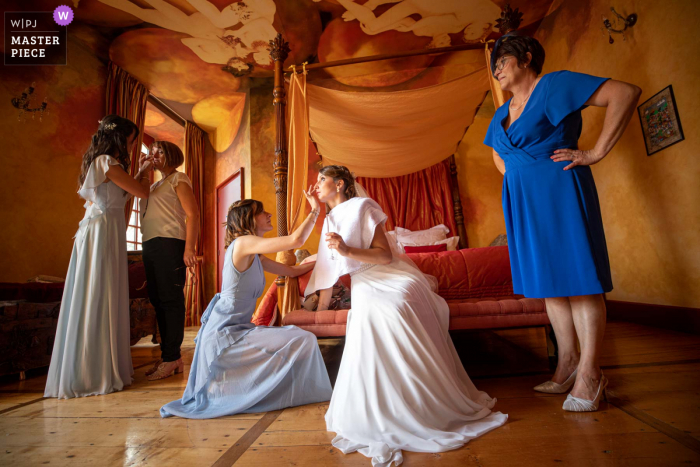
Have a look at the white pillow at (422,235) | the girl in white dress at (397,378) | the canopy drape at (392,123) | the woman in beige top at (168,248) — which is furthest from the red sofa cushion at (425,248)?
the girl in white dress at (397,378)

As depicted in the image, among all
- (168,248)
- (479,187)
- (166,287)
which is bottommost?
(166,287)

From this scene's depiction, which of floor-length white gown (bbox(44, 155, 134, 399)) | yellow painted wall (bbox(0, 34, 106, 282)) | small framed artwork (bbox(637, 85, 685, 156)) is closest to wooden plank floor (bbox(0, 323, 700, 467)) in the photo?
floor-length white gown (bbox(44, 155, 134, 399))

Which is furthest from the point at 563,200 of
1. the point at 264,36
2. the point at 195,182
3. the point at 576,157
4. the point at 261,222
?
the point at 195,182

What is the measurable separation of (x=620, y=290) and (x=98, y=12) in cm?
724

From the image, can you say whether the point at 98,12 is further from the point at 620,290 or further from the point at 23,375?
the point at 620,290

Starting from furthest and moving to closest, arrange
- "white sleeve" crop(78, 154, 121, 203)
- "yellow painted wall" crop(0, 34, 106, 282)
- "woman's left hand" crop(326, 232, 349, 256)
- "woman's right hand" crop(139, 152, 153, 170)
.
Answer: "yellow painted wall" crop(0, 34, 106, 282)
"woman's right hand" crop(139, 152, 153, 170)
"white sleeve" crop(78, 154, 121, 203)
"woman's left hand" crop(326, 232, 349, 256)

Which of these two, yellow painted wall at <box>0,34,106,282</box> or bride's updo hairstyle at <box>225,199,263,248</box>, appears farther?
Result: yellow painted wall at <box>0,34,106,282</box>

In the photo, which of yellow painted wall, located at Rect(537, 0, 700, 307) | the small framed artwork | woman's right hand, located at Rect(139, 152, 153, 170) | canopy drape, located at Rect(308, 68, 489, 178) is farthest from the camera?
canopy drape, located at Rect(308, 68, 489, 178)

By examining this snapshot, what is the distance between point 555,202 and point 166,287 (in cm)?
241

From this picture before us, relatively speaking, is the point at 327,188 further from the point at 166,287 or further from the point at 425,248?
the point at 425,248

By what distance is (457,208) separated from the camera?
18.8 feet

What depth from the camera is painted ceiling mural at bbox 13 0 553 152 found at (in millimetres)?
4844

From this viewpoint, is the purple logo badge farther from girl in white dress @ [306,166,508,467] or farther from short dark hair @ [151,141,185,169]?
girl in white dress @ [306,166,508,467]

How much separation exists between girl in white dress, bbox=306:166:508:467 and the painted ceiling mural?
398 centimetres
